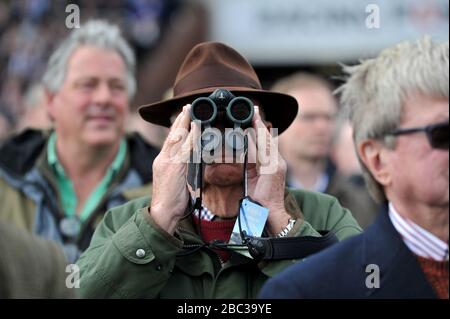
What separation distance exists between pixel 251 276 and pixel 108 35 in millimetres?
2628

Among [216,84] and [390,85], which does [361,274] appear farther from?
[216,84]

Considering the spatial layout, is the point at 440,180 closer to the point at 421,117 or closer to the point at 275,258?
the point at 421,117

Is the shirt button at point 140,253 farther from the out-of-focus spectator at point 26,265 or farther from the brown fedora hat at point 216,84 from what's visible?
the out-of-focus spectator at point 26,265

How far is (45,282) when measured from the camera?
109 inches

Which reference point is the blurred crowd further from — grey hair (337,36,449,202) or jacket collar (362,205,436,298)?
jacket collar (362,205,436,298)

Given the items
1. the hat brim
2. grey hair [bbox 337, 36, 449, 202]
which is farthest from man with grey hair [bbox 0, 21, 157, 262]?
grey hair [bbox 337, 36, 449, 202]

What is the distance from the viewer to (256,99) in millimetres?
4285

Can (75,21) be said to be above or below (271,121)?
above

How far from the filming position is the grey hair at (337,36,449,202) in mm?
3326

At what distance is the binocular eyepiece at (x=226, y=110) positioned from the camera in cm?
391

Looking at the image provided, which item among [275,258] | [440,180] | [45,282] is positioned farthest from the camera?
[275,258]

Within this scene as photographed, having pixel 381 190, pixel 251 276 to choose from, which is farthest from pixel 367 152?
pixel 251 276

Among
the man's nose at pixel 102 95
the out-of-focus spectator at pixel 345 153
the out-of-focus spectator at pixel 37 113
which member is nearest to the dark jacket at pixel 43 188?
the man's nose at pixel 102 95

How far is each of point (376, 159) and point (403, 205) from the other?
0.17 m
